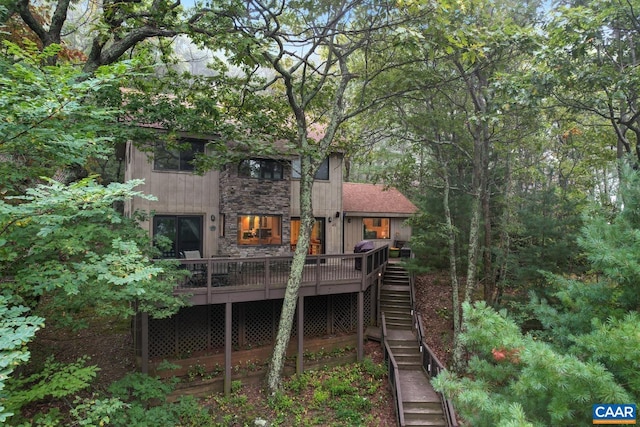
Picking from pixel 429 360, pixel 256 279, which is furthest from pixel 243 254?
pixel 429 360

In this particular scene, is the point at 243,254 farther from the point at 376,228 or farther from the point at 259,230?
the point at 376,228

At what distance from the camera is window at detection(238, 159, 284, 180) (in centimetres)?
1292

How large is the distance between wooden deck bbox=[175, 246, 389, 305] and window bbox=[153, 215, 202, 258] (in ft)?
9.37

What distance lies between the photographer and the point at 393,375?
34.1ft

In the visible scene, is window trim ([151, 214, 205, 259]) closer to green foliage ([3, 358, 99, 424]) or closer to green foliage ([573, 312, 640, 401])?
green foliage ([3, 358, 99, 424])

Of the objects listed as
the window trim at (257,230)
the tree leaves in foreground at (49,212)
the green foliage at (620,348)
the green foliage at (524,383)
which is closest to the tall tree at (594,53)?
the green foliage at (620,348)

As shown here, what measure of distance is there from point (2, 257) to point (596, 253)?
22.6ft

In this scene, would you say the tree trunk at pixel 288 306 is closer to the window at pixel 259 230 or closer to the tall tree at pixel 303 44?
the tall tree at pixel 303 44

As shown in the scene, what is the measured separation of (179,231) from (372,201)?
35.3 ft

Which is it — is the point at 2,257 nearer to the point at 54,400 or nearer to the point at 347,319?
the point at 54,400

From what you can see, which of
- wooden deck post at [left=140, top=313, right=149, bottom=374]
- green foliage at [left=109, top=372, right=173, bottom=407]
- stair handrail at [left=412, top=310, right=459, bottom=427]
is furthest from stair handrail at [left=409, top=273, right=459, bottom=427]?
wooden deck post at [left=140, top=313, right=149, bottom=374]

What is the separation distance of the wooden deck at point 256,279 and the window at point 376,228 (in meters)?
7.11

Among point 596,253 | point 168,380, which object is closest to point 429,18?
point 596,253

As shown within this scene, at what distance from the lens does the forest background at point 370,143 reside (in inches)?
136
